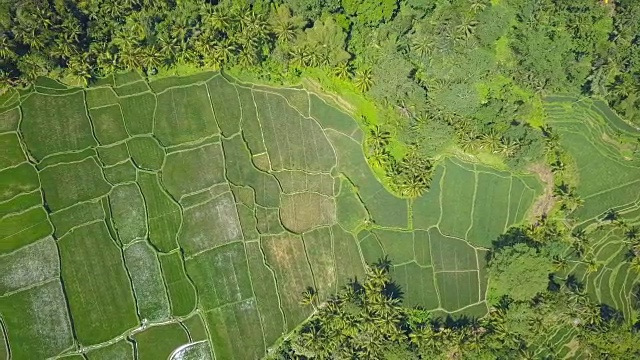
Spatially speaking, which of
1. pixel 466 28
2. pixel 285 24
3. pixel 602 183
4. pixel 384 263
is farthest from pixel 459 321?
pixel 285 24

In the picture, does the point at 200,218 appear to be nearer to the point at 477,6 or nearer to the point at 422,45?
the point at 422,45

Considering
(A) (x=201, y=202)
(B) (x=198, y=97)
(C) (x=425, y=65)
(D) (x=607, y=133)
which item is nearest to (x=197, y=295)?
(A) (x=201, y=202)

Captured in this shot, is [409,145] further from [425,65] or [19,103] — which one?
[19,103]

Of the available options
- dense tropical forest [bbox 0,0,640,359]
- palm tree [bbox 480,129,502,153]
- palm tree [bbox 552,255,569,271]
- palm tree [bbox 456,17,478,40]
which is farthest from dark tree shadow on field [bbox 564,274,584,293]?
palm tree [bbox 456,17,478,40]

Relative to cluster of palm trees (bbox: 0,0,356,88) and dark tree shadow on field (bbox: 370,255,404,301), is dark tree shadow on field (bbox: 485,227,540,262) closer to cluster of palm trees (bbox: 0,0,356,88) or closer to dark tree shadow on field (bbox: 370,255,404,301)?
dark tree shadow on field (bbox: 370,255,404,301)

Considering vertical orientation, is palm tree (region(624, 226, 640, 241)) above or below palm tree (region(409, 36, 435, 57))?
below

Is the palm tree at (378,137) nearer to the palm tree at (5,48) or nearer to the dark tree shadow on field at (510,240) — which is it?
the dark tree shadow on field at (510,240)
